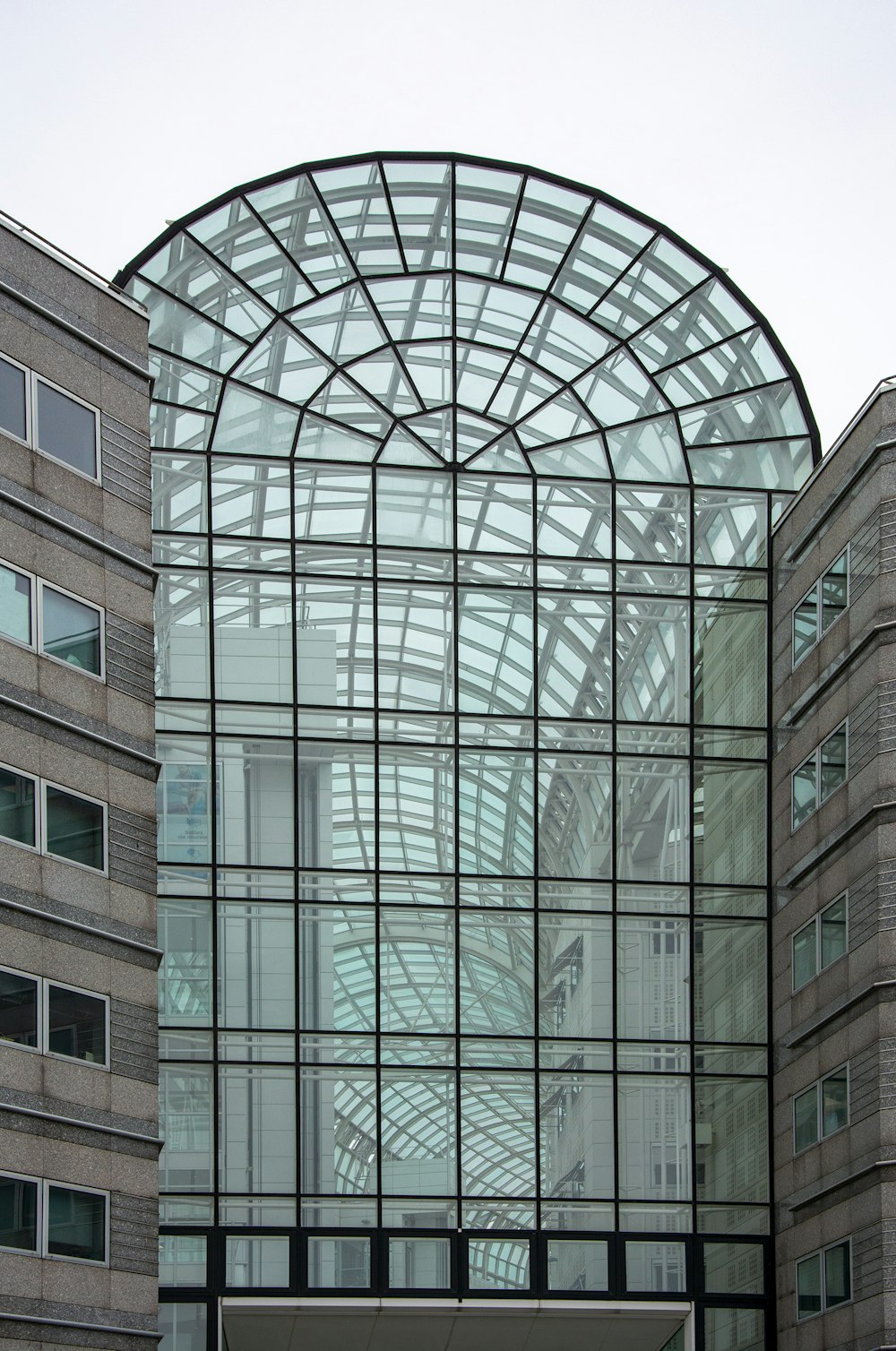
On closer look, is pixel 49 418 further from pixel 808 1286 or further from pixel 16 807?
pixel 808 1286

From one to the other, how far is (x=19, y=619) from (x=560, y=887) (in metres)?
15.6

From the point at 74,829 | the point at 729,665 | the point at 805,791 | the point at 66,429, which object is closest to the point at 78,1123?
the point at 74,829

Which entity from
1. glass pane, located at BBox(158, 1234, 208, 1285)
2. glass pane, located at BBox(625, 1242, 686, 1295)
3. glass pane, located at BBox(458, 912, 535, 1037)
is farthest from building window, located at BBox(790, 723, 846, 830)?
glass pane, located at BBox(158, 1234, 208, 1285)

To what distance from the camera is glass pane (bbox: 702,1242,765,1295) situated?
144 ft

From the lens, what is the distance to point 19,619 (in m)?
34.3

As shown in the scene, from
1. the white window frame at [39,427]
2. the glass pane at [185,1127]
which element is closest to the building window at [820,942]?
the glass pane at [185,1127]

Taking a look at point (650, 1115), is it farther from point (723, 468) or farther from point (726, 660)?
point (723, 468)

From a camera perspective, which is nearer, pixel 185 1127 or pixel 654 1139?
pixel 185 1127

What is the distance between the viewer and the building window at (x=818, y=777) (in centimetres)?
4203

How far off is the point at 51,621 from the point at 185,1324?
15.9 m

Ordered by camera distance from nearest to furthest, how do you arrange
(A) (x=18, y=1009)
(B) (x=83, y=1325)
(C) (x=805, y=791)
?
(B) (x=83, y=1325)
(A) (x=18, y=1009)
(C) (x=805, y=791)

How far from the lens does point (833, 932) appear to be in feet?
137

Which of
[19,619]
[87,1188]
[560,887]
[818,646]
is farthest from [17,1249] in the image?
[818,646]

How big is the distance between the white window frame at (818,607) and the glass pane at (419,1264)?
14.3 meters
